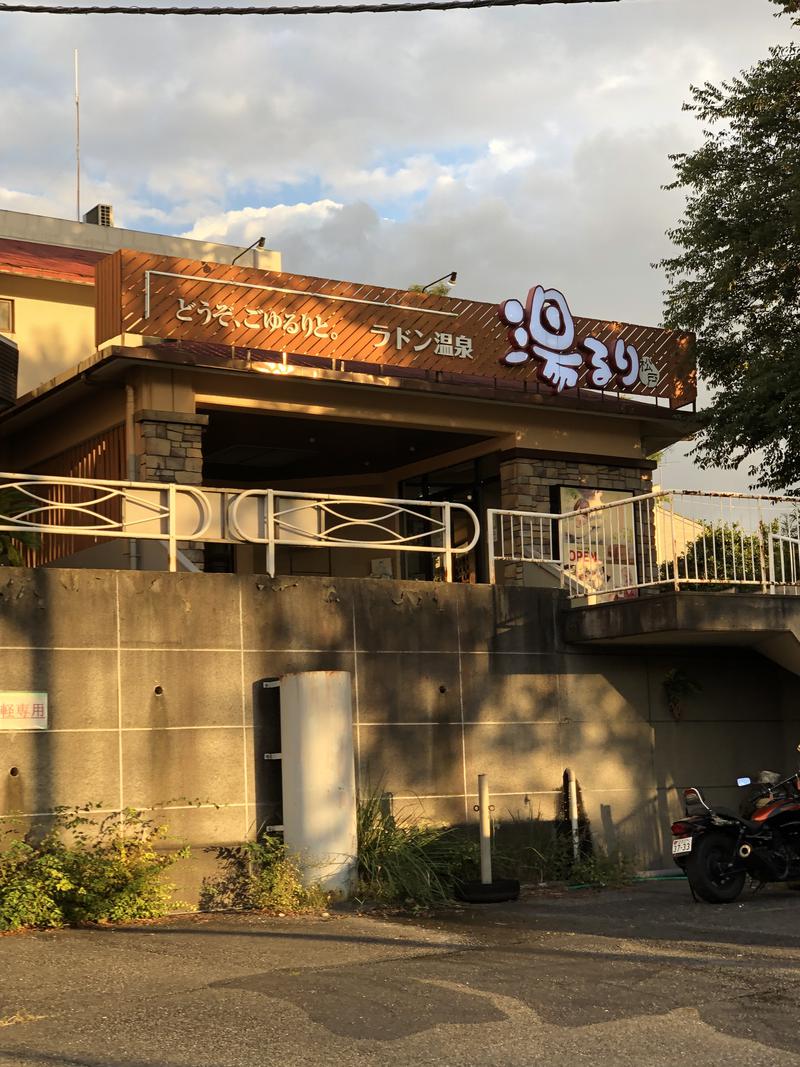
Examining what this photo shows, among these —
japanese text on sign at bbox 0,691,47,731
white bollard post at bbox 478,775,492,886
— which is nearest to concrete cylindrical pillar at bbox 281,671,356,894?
white bollard post at bbox 478,775,492,886

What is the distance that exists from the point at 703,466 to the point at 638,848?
728cm

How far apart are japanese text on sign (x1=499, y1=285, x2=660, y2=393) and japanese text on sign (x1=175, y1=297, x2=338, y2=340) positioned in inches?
112

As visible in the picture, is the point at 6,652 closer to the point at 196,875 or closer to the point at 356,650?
the point at 196,875

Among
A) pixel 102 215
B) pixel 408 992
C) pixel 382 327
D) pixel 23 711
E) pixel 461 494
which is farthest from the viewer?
pixel 102 215

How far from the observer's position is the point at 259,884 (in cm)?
1230

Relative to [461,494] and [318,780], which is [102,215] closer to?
[461,494]

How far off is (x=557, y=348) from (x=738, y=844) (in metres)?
8.77

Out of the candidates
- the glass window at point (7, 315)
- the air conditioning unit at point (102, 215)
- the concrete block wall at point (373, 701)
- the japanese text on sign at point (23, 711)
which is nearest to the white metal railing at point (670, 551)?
the concrete block wall at point (373, 701)

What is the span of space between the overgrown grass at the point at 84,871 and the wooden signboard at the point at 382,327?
6.80m

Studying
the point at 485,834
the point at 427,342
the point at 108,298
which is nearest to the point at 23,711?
the point at 485,834

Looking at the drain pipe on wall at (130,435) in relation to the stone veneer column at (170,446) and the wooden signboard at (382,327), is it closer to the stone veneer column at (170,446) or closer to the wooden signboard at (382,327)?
the stone veneer column at (170,446)

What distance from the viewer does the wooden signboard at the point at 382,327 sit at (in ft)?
55.1

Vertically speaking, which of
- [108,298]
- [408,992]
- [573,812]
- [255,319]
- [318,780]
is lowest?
[408,992]

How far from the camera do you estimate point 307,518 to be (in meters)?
14.2
